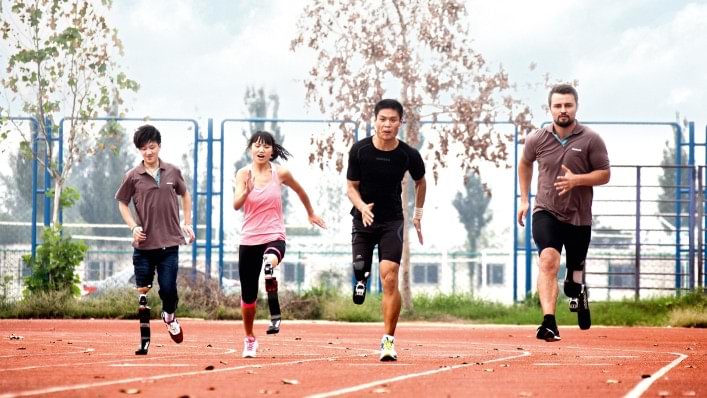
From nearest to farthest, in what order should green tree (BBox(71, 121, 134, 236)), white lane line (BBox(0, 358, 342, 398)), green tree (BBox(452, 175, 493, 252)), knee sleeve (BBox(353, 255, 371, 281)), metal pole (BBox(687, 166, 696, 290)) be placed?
white lane line (BBox(0, 358, 342, 398)) < knee sleeve (BBox(353, 255, 371, 281)) < metal pole (BBox(687, 166, 696, 290)) < green tree (BBox(71, 121, 134, 236)) < green tree (BBox(452, 175, 493, 252))

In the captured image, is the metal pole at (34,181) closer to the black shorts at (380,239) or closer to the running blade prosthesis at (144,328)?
the running blade prosthesis at (144,328)

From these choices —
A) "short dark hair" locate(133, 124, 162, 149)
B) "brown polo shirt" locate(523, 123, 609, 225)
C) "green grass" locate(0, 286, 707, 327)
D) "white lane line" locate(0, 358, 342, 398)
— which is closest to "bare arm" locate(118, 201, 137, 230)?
"short dark hair" locate(133, 124, 162, 149)

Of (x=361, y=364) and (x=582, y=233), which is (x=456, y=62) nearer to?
(x=582, y=233)

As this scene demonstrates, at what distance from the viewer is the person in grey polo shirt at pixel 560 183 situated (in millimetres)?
11336

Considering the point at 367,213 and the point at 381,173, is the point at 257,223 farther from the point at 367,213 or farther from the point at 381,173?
the point at 381,173

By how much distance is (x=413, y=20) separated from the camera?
24.3 meters

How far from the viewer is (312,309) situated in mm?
22094

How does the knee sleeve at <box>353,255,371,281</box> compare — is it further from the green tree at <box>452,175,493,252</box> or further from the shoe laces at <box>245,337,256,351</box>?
the green tree at <box>452,175,493,252</box>

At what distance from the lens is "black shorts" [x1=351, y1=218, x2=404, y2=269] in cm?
1039

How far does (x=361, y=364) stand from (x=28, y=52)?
1577 centimetres

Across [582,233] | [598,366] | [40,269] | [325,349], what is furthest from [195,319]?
[598,366]

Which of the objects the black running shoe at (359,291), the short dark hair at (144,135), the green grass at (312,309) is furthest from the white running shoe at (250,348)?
the green grass at (312,309)

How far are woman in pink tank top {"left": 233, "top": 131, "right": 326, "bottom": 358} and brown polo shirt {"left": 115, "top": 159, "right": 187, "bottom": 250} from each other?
0.81 metres

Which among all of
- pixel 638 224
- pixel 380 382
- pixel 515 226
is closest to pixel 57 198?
pixel 515 226
